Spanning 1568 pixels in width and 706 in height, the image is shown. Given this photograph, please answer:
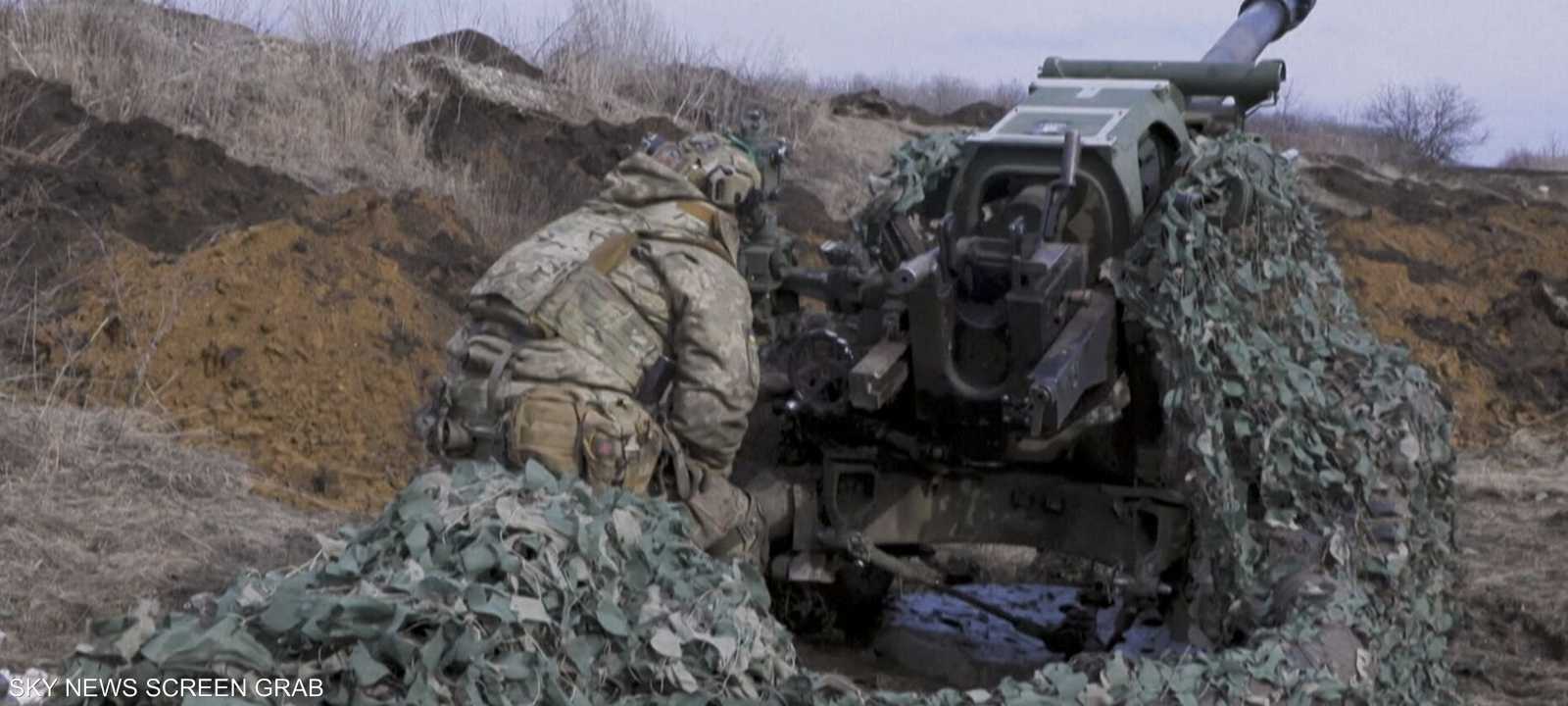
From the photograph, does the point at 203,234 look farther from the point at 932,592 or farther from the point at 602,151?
the point at 932,592

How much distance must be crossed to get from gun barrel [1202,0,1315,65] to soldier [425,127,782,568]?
8.66ft

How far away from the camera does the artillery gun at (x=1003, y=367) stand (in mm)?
6238

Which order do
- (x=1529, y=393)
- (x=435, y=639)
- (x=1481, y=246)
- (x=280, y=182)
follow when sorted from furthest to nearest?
(x=1481, y=246) < (x=1529, y=393) < (x=280, y=182) < (x=435, y=639)

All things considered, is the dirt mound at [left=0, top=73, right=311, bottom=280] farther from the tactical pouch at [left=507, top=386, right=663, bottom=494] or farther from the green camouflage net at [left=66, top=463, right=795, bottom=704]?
the green camouflage net at [left=66, top=463, right=795, bottom=704]

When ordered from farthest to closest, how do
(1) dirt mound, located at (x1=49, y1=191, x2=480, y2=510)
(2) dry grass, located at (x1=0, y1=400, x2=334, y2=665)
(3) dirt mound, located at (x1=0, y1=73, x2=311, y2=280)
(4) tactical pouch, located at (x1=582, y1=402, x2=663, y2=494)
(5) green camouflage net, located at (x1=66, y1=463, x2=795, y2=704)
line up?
(3) dirt mound, located at (x1=0, y1=73, x2=311, y2=280), (1) dirt mound, located at (x1=49, y1=191, x2=480, y2=510), (2) dry grass, located at (x1=0, y1=400, x2=334, y2=665), (4) tactical pouch, located at (x1=582, y1=402, x2=663, y2=494), (5) green camouflage net, located at (x1=66, y1=463, x2=795, y2=704)

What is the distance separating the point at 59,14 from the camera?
1559 centimetres

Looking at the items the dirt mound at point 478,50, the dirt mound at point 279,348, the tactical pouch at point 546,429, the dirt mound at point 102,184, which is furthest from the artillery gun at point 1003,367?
the dirt mound at point 478,50

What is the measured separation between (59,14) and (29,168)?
3.85m

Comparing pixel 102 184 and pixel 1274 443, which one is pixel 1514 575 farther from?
pixel 102 184

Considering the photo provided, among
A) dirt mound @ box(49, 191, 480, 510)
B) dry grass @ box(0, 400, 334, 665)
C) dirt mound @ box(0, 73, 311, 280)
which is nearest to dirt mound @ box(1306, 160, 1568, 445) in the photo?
dirt mound @ box(49, 191, 480, 510)

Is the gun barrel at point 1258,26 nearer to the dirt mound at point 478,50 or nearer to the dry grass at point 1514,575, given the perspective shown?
the dry grass at point 1514,575

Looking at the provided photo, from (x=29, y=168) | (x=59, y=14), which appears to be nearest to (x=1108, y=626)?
(x=29, y=168)

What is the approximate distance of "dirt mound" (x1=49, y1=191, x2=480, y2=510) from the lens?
32.9ft

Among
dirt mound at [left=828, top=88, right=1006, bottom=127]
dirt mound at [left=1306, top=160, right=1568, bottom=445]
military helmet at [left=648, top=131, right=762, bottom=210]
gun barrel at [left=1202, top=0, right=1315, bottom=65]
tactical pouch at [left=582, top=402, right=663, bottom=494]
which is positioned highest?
gun barrel at [left=1202, top=0, right=1315, bottom=65]
